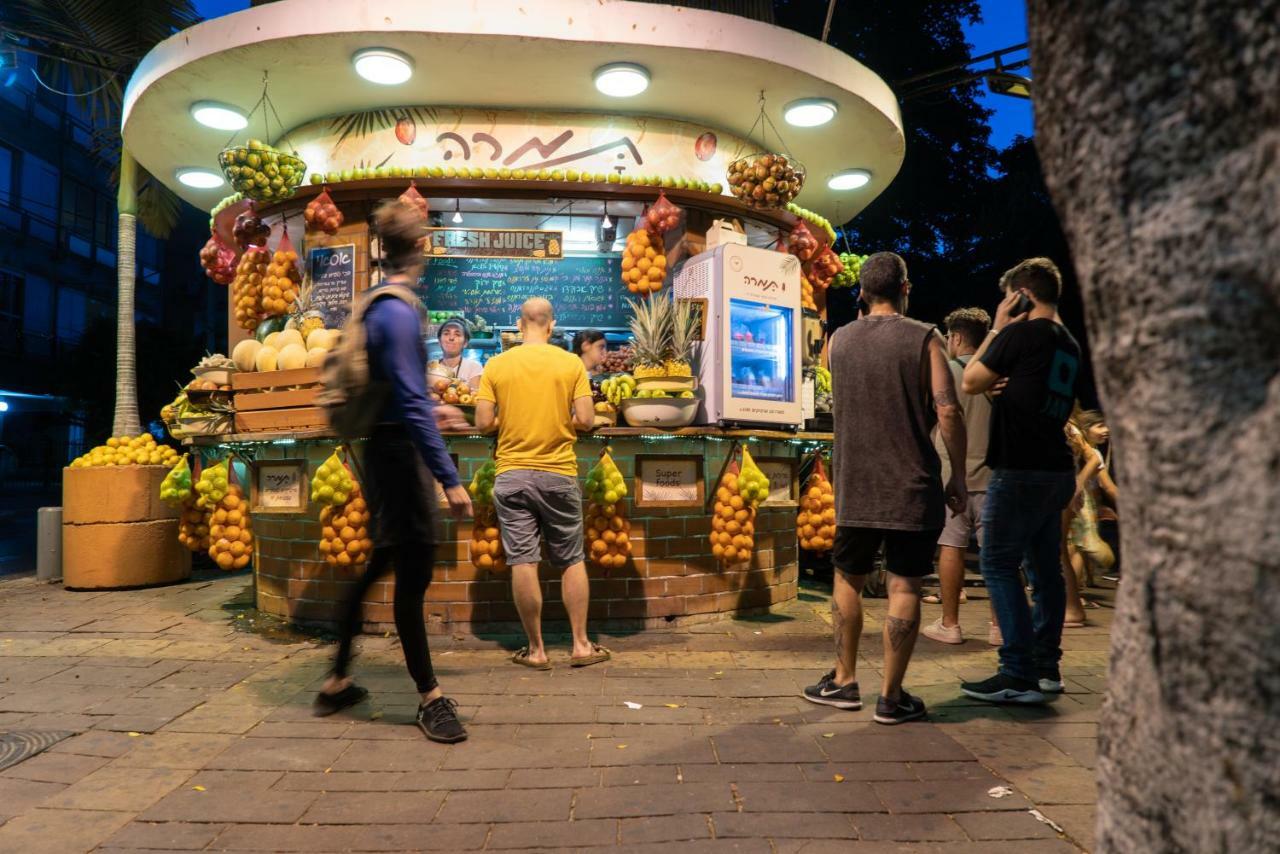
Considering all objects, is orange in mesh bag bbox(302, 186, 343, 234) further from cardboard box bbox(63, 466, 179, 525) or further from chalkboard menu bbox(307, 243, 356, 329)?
cardboard box bbox(63, 466, 179, 525)

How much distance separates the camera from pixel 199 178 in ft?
33.0

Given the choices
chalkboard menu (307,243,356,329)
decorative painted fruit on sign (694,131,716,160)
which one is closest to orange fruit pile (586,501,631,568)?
chalkboard menu (307,243,356,329)

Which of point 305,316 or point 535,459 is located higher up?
point 305,316

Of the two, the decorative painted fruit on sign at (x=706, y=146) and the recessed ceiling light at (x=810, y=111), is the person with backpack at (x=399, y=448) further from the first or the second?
the recessed ceiling light at (x=810, y=111)

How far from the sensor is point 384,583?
6.26 metres

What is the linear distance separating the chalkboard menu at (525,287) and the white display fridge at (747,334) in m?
1.44

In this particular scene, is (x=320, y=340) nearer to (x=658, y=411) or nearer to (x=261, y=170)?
(x=261, y=170)

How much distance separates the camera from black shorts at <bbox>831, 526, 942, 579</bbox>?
4.08 meters

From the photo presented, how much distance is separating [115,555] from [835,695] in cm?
716

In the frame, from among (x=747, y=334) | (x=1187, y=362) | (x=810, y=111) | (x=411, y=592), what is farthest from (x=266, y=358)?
(x=1187, y=362)

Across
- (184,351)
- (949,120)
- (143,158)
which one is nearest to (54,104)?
(184,351)

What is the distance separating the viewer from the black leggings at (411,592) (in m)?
3.98

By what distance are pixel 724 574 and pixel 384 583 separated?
8.33ft

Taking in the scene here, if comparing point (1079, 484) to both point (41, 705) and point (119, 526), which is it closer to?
point (41, 705)
